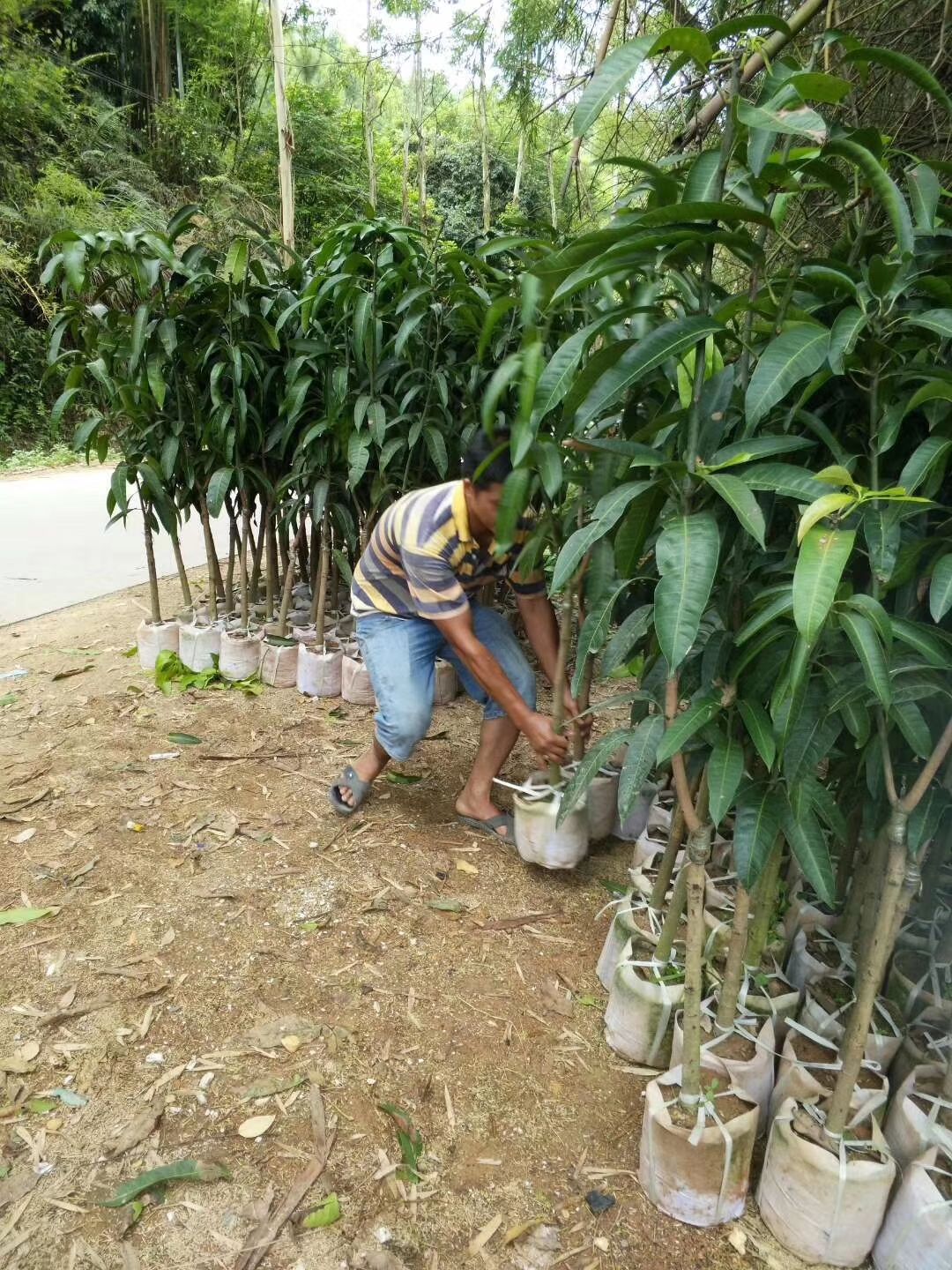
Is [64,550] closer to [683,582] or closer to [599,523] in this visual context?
[599,523]

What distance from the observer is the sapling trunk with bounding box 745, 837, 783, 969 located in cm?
131

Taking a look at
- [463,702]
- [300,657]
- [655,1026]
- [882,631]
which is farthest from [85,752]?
[882,631]

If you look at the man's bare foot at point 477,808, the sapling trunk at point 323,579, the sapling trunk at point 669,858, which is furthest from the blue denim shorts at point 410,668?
the sapling trunk at point 669,858

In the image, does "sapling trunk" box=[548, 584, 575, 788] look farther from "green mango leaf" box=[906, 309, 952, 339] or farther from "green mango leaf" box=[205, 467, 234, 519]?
"green mango leaf" box=[205, 467, 234, 519]

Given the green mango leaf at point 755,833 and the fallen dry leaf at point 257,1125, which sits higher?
the green mango leaf at point 755,833

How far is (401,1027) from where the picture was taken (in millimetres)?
1572

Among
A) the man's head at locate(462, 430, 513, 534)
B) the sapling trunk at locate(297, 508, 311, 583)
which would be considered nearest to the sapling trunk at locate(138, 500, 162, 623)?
the sapling trunk at locate(297, 508, 311, 583)

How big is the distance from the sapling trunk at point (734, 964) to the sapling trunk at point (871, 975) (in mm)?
169

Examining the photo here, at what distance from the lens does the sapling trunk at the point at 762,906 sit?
4.28 ft

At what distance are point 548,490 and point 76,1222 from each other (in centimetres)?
128

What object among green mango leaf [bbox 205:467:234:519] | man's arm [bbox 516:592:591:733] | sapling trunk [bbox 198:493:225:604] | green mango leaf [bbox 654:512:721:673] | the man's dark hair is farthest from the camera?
sapling trunk [bbox 198:493:225:604]

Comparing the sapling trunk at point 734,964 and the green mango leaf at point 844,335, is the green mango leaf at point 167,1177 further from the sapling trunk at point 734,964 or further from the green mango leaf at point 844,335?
the green mango leaf at point 844,335

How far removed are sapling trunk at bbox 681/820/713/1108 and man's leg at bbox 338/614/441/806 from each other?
110cm

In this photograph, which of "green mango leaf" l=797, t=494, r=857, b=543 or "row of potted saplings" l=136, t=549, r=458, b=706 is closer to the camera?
"green mango leaf" l=797, t=494, r=857, b=543
